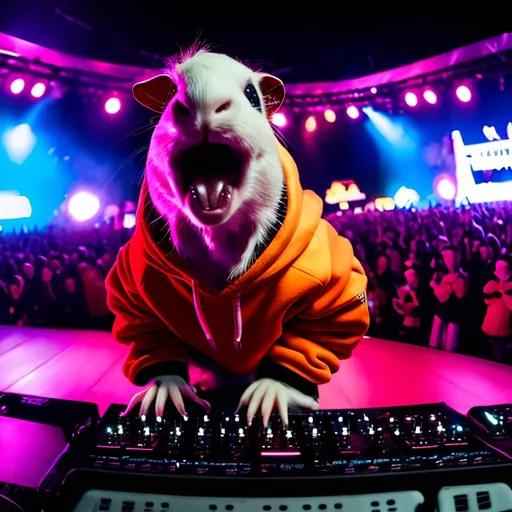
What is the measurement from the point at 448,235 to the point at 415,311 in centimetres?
23

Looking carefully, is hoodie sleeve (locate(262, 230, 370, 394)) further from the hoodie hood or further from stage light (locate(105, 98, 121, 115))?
stage light (locate(105, 98, 121, 115))

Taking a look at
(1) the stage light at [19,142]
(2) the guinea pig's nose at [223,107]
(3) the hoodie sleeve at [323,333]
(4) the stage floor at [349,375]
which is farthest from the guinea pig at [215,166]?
(1) the stage light at [19,142]

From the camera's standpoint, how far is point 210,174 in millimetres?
525

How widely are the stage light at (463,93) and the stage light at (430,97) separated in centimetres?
5

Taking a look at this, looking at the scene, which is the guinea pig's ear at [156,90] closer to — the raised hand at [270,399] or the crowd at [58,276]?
the raised hand at [270,399]

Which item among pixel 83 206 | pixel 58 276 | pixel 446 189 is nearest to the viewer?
pixel 446 189

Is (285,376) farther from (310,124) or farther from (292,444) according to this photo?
(310,124)

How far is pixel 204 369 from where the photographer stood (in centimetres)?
72

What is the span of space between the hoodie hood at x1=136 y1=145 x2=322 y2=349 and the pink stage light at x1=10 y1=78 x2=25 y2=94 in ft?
2.35

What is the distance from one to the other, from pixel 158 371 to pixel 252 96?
0.42m

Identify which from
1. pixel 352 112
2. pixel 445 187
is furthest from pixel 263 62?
pixel 445 187

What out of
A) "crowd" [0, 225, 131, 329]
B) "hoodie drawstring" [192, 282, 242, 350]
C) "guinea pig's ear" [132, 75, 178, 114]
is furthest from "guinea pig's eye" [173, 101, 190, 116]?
"crowd" [0, 225, 131, 329]

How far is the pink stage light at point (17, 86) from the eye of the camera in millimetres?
1105

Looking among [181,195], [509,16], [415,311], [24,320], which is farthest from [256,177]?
[24,320]
